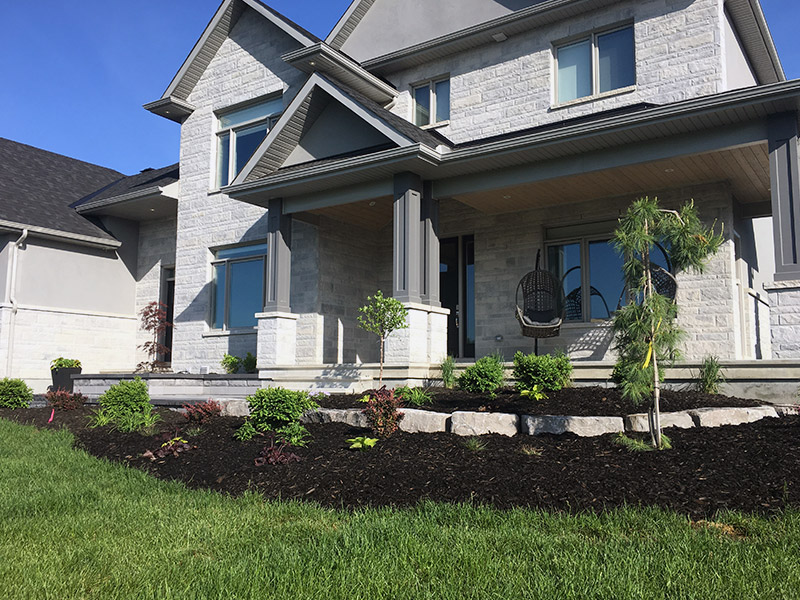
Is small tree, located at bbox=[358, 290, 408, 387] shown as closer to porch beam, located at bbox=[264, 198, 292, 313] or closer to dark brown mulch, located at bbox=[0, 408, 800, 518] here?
porch beam, located at bbox=[264, 198, 292, 313]

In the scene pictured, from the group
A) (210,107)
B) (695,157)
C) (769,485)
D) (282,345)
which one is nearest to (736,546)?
(769,485)

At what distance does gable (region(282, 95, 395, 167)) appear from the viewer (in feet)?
40.7

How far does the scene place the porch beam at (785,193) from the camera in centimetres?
859

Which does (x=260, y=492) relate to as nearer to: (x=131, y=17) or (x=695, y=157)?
(x=695, y=157)

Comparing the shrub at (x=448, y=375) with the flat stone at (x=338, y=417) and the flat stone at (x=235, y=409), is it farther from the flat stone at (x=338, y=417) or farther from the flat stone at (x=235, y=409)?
the flat stone at (x=235, y=409)

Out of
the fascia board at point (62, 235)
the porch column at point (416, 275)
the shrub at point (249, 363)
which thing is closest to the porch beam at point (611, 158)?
the porch column at point (416, 275)

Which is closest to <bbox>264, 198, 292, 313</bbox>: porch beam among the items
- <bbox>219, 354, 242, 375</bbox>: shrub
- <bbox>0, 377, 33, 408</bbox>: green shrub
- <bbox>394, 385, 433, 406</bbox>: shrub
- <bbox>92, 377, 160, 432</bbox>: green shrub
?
<bbox>219, 354, 242, 375</bbox>: shrub

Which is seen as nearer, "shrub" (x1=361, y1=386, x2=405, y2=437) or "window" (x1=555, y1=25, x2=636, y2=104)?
"shrub" (x1=361, y1=386, x2=405, y2=437)

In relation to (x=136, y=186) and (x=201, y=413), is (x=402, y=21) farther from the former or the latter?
(x=201, y=413)

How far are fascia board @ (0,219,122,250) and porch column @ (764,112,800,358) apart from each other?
49.1 feet

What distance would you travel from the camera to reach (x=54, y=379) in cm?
1612

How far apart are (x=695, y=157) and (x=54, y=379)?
1427 cm

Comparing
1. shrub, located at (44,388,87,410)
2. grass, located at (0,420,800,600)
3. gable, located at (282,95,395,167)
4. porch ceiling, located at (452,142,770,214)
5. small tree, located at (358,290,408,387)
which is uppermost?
gable, located at (282,95,395,167)

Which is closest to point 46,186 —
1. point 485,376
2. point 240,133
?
point 240,133
